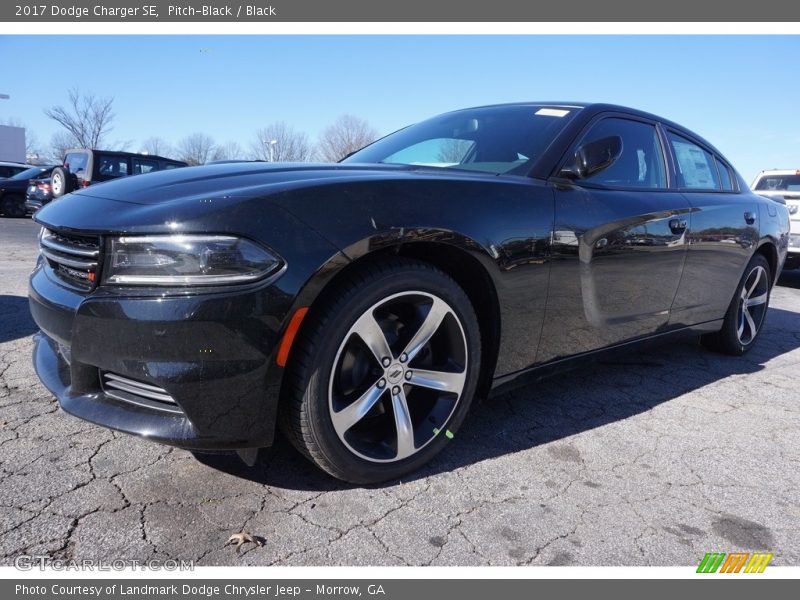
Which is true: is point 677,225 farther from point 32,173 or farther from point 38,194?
point 32,173

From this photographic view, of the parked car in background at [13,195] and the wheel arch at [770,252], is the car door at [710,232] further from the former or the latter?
the parked car in background at [13,195]

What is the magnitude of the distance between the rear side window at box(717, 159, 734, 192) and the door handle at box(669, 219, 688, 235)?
1.04m

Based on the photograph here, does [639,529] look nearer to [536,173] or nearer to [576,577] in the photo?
[576,577]

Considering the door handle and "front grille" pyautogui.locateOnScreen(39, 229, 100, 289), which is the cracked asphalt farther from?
the door handle

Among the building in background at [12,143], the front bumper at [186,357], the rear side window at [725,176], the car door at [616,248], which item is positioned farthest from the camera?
the building in background at [12,143]

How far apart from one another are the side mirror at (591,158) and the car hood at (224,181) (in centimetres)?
75

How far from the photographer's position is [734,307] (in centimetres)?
403

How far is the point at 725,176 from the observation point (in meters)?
4.07

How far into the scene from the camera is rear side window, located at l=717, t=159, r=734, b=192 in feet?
13.1

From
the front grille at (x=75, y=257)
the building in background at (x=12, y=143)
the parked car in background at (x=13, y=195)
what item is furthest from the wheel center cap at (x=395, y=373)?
the building in background at (x=12, y=143)

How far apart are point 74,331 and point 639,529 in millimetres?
1976

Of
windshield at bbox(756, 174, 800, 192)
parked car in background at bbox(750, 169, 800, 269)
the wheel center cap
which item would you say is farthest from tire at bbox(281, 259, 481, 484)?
windshield at bbox(756, 174, 800, 192)

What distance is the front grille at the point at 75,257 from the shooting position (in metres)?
1.82

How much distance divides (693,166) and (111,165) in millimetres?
12246
